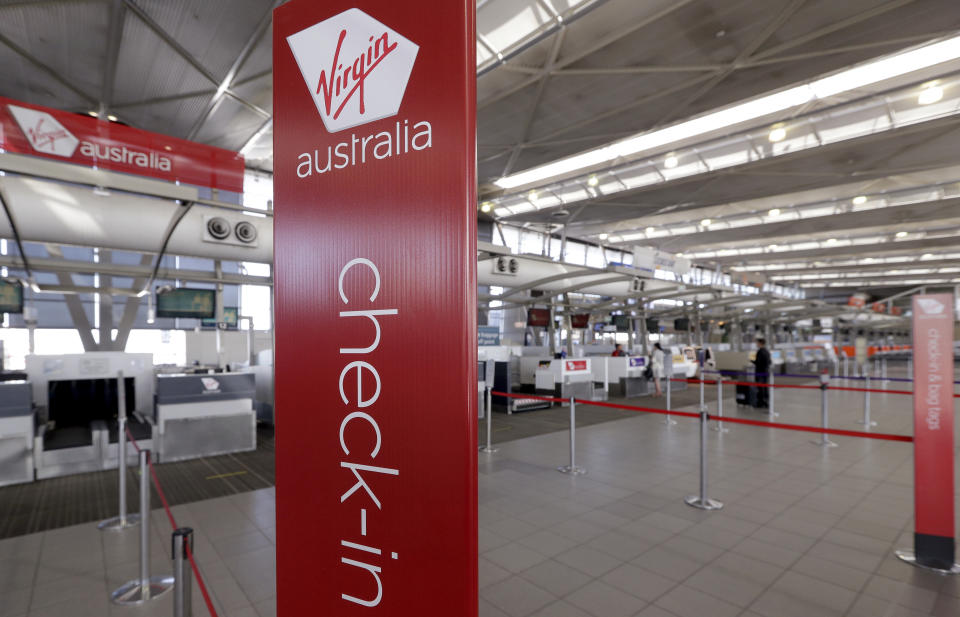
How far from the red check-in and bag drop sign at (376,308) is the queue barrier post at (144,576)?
326cm

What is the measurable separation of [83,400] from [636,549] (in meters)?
10.2

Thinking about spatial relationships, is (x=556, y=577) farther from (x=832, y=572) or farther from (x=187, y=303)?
(x=187, y=303)

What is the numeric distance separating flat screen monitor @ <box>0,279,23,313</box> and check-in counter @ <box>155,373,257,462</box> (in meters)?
2.20

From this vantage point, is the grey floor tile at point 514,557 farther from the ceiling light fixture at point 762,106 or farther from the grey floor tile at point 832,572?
the ceiling light fixture at point 762,106

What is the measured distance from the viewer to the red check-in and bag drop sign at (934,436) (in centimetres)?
404

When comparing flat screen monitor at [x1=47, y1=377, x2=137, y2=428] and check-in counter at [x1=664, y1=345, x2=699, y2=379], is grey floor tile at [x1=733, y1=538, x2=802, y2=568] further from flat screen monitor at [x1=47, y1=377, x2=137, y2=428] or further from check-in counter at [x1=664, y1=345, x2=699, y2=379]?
check-in counter at [x1=664, y1=345, x2=699, y2=379]

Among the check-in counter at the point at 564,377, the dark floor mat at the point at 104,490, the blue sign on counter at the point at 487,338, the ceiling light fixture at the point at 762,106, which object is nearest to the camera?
the dark floor mat at the point at 104,490

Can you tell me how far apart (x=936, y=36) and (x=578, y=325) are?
1186 cm

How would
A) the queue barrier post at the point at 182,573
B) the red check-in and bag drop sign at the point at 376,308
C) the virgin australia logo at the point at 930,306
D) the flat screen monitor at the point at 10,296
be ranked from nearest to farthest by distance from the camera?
the red check-in and bag drop sign at the point at 376,308
the queue barrier post at the point at 182,573
the virgin australia logo at the point at 930,306
the flat screen monitor at the point at 10,296

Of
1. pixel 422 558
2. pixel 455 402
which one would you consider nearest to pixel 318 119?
pixel 455 402

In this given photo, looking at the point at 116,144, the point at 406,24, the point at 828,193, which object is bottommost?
the point at 406,24

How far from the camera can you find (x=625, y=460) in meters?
7.63

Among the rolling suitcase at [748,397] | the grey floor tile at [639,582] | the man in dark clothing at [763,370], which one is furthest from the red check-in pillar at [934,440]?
A: the rolling suitcase at [748,397]

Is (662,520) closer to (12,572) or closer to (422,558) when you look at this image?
(422,558)
